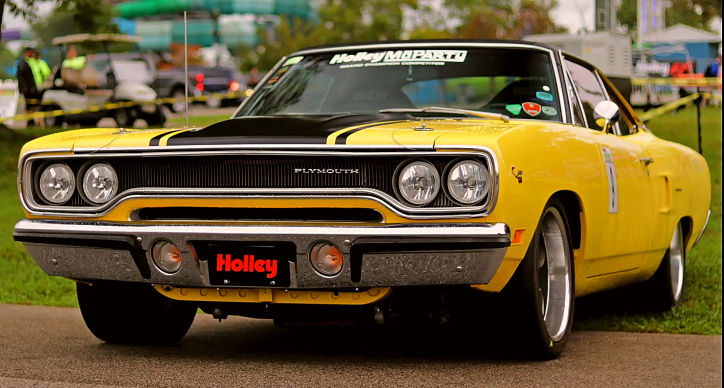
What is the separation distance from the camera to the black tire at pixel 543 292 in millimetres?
4645

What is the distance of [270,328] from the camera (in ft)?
20.7

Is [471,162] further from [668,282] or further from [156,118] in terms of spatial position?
[156,118]

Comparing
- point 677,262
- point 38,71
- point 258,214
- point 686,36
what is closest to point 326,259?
point 258,214

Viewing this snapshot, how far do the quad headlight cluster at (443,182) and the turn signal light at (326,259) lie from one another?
1.05ft

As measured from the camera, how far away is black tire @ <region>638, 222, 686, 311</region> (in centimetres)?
675

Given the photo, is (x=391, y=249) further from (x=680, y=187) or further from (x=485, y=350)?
(x=680, y=187)

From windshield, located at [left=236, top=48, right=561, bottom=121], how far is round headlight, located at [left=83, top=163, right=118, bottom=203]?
131cm

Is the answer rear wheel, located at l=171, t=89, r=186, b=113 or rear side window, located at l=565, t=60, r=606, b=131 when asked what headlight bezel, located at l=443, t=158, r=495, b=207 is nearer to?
rear side window, located at l=565, t=60, r=606, b=131

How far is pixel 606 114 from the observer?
5.80 metres

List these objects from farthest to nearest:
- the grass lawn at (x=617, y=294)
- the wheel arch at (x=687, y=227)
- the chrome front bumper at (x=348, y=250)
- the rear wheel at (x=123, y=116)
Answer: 1. the rear wheel at (x=123, y=116)
2. the wheel arch at (x=687, y=227)
3. the grass lawn at (x=617, y=294)
4. the chrome front bumper at (x=348, y=250)

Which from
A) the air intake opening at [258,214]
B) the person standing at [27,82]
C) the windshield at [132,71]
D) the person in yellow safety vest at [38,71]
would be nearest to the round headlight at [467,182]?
the air intake opening at [258,214]

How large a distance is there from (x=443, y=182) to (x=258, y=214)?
2.34ft

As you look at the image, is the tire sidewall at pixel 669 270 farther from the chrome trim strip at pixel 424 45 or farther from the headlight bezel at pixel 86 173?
the headlight bezel at pixel 86 173

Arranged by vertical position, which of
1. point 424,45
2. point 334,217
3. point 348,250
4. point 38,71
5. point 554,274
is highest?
point 424,45
